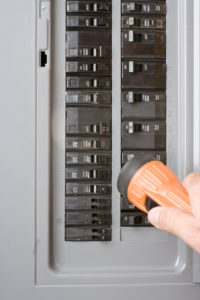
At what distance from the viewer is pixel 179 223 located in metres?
0.47

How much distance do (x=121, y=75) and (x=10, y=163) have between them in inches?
14.0

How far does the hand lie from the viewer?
458 millimetres

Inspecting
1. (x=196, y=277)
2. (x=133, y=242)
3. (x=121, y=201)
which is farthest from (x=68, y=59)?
(x=196, y=277)

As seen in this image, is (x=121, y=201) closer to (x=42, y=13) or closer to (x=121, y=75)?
(x=121, y=75)

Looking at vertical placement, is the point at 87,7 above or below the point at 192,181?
above

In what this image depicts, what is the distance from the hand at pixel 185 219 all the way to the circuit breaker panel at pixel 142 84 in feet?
0.81

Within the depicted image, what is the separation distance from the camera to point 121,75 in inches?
30.0

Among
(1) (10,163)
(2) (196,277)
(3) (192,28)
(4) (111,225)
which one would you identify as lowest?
(2) (196,277)

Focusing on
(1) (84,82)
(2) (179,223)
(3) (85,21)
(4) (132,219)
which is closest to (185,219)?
(2) (179,223)

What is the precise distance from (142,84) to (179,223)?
41cm

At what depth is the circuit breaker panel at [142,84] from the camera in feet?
2.48

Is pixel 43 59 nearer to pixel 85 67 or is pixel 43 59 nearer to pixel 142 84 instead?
pixel 85 67

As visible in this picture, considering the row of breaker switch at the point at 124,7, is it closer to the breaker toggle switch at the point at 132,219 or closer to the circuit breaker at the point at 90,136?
the circuit breaker at the point at 90,136

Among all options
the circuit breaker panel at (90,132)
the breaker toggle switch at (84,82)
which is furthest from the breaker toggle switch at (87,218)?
the breaker toggle switch at (84,82)
